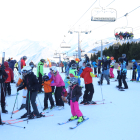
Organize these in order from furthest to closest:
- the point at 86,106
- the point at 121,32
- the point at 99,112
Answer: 1. the point at 121,32
2. the point at 86,106
3. the point at 99,112

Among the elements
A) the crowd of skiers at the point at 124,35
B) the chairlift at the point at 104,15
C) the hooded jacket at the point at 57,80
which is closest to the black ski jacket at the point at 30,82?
the hooded jacket at the point at 57,80

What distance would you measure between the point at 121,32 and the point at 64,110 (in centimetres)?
1707

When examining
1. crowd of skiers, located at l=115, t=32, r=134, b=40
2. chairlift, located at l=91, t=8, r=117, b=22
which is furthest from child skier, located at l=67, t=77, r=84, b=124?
crowd of skiers, located at l=115, t=32, r=134, b=40

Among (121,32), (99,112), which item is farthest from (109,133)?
(121,32)

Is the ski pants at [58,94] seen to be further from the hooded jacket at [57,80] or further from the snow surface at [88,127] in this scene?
the snow surface at [88,127]

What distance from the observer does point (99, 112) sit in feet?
18.6

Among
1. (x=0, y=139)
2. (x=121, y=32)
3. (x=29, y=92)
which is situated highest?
(x=121, y=32)

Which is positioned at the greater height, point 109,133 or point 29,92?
point 29,92

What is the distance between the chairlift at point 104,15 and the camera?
1312 cm

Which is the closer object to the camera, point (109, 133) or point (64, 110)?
point (109, 133)

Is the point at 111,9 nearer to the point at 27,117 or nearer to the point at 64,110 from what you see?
the point at 64,110

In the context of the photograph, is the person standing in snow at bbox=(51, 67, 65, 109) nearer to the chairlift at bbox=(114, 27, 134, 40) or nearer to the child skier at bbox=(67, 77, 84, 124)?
the child skier at bbox=(67, 77, 84, 124)

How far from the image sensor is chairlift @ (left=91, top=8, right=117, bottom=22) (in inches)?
517

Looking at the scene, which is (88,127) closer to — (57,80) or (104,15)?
(57,80)
